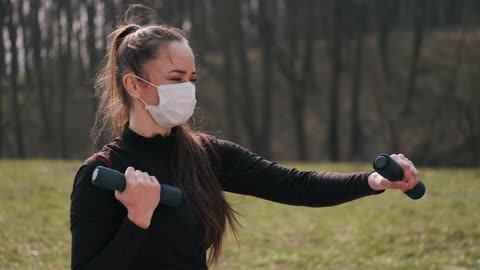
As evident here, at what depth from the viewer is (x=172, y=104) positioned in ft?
10.0

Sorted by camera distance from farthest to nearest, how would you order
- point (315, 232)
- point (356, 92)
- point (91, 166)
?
point (356, 92) < point (315, 232) < point (91, 166)

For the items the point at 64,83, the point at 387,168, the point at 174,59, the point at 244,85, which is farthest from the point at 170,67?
the point at 64,83

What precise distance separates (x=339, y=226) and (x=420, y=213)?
1.42 meters

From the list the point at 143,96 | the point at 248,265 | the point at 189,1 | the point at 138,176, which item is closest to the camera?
the point at 138,176

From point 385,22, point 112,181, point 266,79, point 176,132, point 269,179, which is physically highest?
point 112,181

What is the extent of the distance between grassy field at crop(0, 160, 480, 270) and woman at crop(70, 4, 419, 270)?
10.5 ft

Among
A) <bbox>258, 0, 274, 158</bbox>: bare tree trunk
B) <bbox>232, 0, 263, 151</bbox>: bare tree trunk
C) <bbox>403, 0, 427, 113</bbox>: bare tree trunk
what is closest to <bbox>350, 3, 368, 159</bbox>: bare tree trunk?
<bbox>403, 0, 427, 113</bbox>: bare tree trunk

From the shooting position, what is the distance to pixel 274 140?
3444 centimetres

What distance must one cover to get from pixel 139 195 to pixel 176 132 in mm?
674

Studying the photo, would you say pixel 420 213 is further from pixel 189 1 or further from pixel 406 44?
pixel 406 44

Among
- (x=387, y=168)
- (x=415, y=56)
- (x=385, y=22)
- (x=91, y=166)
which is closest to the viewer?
(x=387, y=168)

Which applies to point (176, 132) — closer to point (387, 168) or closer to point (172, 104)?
point (172, 104)

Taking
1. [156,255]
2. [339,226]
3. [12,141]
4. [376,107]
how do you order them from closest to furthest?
[156,255] → [339,226] → [12,141] → [376,107]

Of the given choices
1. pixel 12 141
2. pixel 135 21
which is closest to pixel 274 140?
pixel 12 141
